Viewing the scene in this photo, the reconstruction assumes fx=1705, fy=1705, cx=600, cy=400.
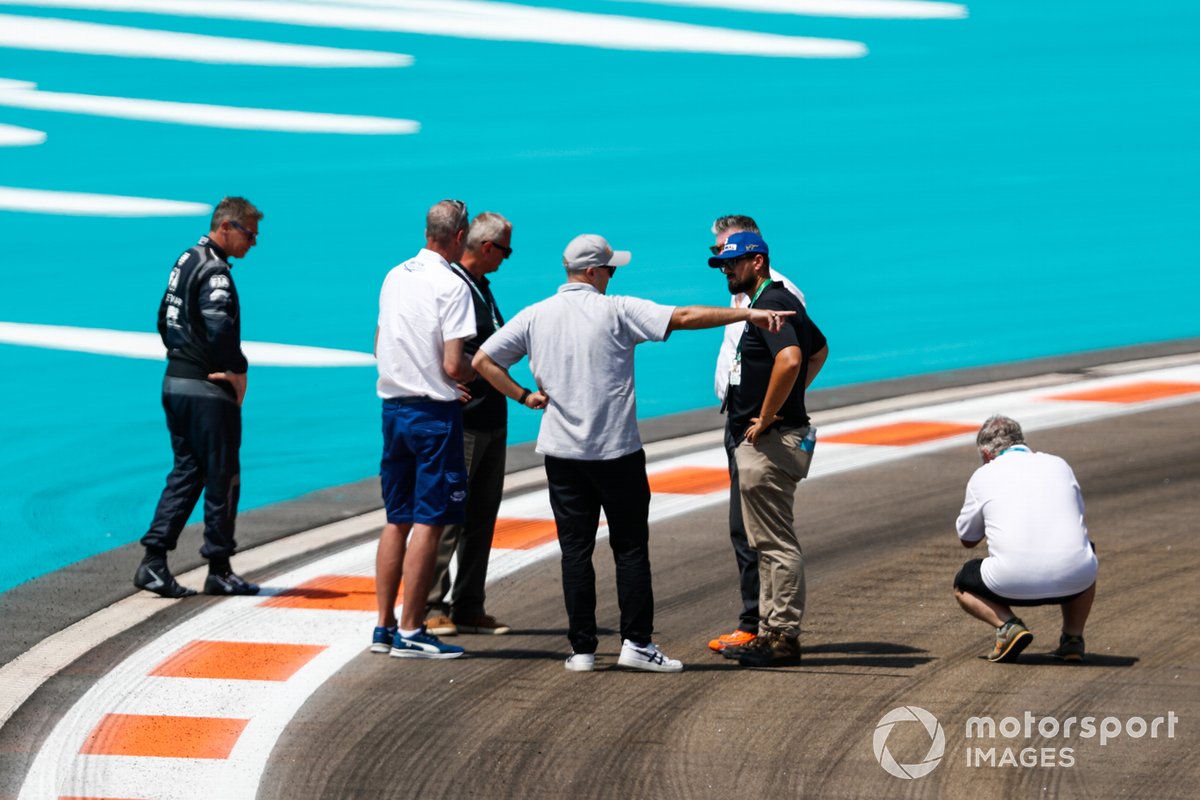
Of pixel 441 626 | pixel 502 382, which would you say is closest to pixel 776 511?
pixel 502 382

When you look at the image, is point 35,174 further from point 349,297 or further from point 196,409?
point 196,409

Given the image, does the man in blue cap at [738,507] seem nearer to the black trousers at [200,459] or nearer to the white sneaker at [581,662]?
the white sneaker at [581,662]

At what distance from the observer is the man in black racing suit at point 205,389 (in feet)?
28.5

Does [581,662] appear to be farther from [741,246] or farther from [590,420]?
[741,246]

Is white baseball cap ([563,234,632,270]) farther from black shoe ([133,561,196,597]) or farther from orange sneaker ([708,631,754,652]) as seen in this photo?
black shoe ([133,561,196,597])

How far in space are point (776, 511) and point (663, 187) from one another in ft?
45.1

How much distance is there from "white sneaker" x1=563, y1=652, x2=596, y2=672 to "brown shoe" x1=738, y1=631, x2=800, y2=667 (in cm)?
67

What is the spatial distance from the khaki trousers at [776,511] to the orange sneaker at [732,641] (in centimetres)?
23

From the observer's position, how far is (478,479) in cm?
827

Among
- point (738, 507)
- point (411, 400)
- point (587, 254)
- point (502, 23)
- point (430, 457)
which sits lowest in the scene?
point (738, 507)

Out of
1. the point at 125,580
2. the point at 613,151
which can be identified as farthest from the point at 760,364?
the point at 613,151

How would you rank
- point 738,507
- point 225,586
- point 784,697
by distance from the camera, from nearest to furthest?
point 784,697, point 738,507, point 225,586

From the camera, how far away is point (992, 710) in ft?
22.1

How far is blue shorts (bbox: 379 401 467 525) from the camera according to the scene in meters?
7.70
